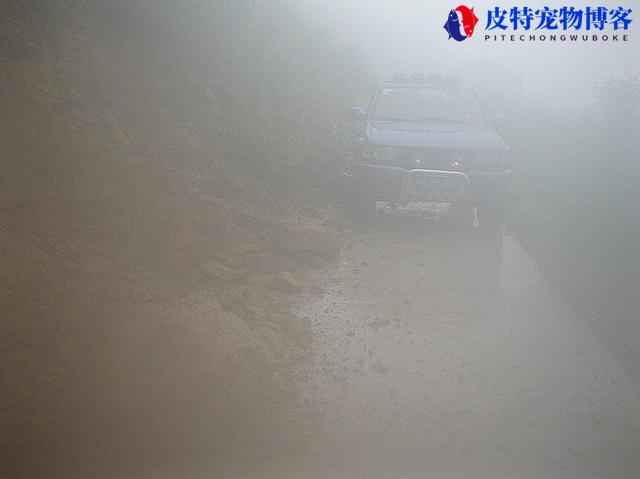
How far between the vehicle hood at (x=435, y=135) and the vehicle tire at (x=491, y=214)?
0.73 metres

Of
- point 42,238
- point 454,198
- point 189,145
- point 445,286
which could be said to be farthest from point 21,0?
point 445,286

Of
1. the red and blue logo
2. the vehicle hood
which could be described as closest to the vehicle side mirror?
the vehicle hood

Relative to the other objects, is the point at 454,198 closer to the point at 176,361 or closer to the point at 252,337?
the point at 252,337

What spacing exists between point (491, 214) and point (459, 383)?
16.4ft

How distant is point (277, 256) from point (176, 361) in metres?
3.09

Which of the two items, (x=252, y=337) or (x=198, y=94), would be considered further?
(x=198, y=94)

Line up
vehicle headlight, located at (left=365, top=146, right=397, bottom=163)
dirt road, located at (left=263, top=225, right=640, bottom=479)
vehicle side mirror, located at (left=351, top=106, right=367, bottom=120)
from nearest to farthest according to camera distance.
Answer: dirt road, located at (left=263, top=225, right=640, bottom=479) < vehicle headlight, located at (left=365, top=146, right=397, bottom=163) < vehicle side mirror, located at (left=351, top=106, right=367, bottom=120)

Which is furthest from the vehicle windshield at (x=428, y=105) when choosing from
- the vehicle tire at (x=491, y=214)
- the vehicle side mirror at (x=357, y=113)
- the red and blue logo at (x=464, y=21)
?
the red and blue logo at (x=464, y=21)

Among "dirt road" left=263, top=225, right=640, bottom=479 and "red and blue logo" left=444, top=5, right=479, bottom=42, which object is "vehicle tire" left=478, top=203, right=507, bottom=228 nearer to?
"dirt road" left=263, top=225, right=640, bottom=479

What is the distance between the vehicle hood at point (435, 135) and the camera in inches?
363

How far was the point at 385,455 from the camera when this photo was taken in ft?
12.1

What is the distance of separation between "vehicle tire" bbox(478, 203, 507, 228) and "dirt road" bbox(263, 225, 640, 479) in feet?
6.68

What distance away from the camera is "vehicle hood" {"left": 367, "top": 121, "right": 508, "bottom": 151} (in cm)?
922

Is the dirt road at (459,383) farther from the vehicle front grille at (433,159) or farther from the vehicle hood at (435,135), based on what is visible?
the vehicle hood at (435,135)
